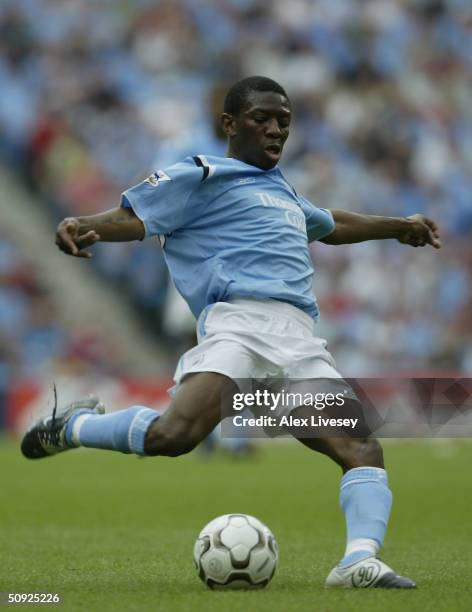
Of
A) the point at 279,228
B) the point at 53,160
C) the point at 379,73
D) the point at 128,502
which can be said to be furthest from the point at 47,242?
the point at 279,228

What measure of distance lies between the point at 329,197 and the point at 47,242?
11.6 ft

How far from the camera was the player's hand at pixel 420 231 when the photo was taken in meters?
5.72

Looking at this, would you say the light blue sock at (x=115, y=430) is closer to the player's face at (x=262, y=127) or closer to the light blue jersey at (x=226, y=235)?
the light blue jersey at (x=226, y=235)

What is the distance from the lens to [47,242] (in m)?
16.0

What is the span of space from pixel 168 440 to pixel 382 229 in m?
1.61

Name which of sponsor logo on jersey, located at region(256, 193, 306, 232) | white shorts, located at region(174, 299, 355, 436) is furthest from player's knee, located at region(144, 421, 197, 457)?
sponsor logo on jersey, located at region(256, 193, 306, 232)

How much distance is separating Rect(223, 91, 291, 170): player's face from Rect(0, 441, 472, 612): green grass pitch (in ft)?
5.46

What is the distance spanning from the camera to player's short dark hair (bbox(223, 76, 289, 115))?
5219 millimetres

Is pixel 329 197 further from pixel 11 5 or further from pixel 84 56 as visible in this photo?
pixel 11 5

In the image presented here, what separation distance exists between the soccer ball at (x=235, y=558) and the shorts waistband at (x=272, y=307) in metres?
0.83

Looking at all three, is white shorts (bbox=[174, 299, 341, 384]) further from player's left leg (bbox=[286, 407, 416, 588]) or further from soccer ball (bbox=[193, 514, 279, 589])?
soccer ball (bbox=[193, 514, 279, 589])

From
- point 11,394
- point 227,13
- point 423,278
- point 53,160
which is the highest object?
point 227,13

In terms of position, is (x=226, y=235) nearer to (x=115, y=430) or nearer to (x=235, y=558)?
(x=115, y=430)

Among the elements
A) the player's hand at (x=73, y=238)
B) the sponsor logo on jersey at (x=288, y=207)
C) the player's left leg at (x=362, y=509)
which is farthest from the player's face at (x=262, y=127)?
the player's left leg at (x=362, y=509)
